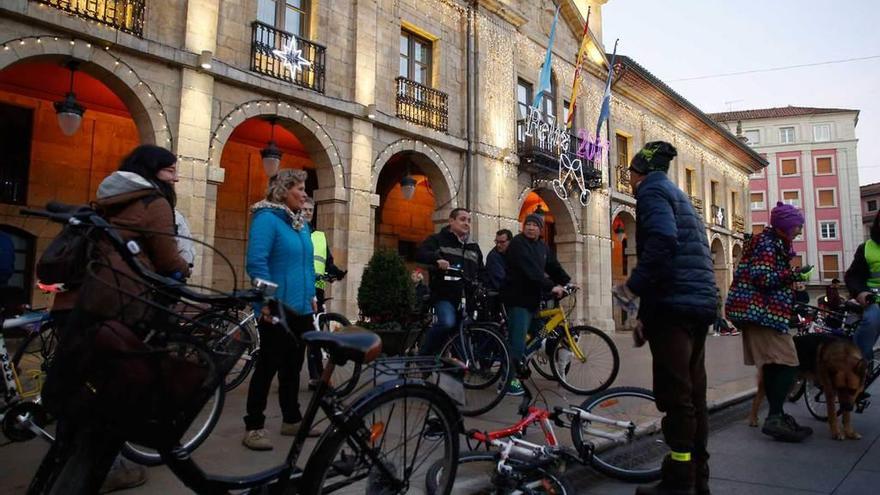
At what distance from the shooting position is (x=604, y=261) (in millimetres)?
17953

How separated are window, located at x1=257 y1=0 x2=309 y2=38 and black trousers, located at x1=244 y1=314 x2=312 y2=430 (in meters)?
8.37

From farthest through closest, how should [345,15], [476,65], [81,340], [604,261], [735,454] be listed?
[604,261] < [476,65] < [345,15] < [735,454] < [81,340]

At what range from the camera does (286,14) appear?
1080 centimetres

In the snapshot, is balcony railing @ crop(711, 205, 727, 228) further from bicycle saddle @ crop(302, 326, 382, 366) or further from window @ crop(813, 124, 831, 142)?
window @ crop(813, 124, 831, 142)

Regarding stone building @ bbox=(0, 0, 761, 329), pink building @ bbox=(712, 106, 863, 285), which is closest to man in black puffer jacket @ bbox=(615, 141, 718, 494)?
stone building @ bbox=(0, 0, 761, 329)

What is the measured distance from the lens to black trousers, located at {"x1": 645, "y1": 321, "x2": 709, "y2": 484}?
123 inches

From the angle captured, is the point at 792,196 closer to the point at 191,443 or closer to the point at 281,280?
the point at 281,280

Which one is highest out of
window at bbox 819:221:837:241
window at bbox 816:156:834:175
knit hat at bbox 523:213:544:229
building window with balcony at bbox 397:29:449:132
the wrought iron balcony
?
window at bbox 816:156:834:175

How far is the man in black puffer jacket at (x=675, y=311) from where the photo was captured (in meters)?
3.13

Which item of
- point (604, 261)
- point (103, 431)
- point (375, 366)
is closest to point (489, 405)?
point (375, 366)

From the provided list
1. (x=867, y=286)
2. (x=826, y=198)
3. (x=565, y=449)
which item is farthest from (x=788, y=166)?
(x=565, y=449)

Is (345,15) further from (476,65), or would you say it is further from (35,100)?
(35,100)

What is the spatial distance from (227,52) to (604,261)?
12597 millimetres

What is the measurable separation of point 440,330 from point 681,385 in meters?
2.70
